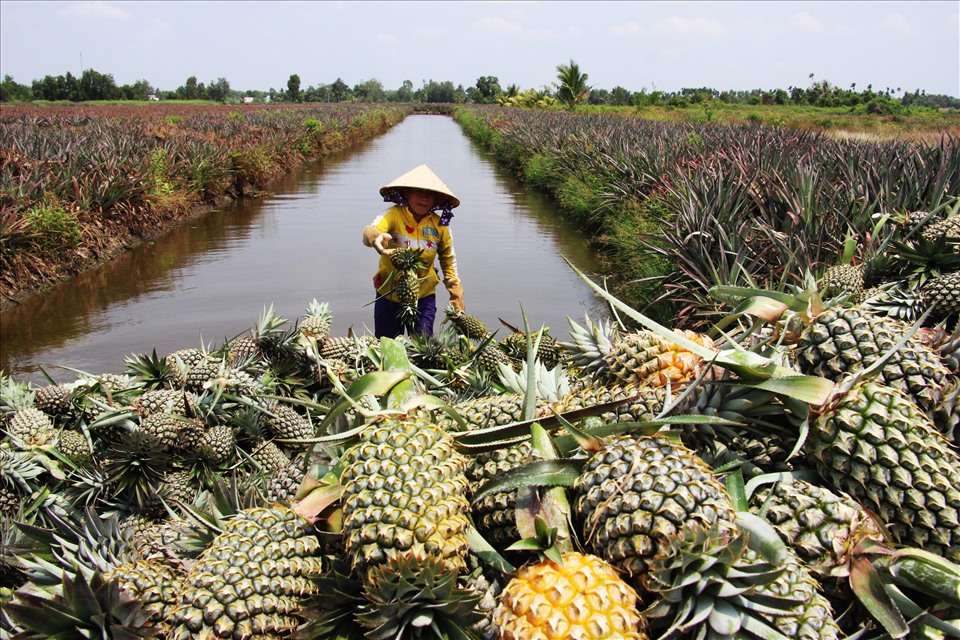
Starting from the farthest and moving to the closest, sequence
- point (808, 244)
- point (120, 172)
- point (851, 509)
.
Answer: point (120, 172), point (808, 244), point (851, 509)

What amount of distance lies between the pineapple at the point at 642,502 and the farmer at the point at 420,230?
3570 mm

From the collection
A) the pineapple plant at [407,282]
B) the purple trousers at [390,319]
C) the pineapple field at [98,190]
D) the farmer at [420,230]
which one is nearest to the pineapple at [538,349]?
the pineapple plant at [407,282]

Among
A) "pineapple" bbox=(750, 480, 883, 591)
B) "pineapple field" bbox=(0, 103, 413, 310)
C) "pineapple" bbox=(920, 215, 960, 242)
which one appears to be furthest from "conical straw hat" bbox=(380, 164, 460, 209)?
"pineapple field" bbox=(0, 103, 413, 310)

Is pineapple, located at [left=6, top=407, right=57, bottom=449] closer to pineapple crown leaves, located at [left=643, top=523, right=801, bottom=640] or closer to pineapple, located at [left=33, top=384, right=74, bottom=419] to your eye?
pineapple, located at [left=33, top=384, right=74, bottom=419]

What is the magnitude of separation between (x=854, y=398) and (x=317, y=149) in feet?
91.0

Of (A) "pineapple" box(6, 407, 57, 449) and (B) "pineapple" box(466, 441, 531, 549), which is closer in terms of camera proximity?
(B) "pineapple" box(466, 441, 531, 549)

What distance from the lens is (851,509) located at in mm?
1059

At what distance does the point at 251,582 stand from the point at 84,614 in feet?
0.96

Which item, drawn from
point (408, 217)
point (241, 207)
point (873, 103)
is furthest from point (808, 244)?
point (873, 103)

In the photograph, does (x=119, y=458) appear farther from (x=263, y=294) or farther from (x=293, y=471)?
(x=263, y=294)

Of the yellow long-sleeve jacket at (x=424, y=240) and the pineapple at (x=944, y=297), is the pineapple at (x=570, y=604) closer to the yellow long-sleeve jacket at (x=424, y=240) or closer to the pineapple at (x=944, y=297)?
the pineapple at (x=944, y=297)

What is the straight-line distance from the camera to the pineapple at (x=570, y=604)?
2.98ft

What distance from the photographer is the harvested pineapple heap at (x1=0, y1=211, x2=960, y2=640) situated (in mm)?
958

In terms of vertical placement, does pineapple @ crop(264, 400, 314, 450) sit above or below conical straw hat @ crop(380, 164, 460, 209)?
below
